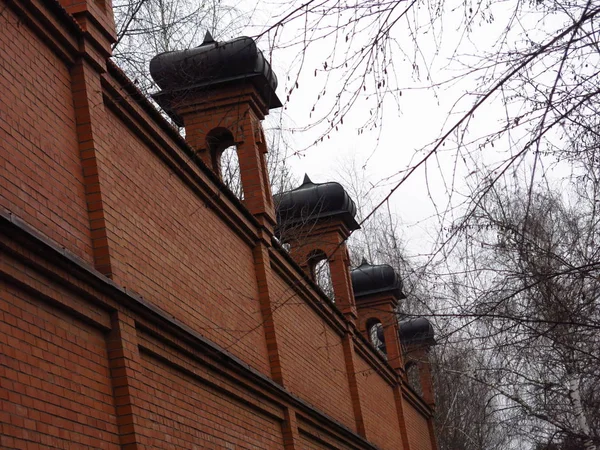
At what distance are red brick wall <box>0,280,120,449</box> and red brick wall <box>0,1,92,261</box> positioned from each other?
0.52m

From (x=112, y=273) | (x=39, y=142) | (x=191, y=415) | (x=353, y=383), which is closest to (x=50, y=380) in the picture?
(x=112, y=273)

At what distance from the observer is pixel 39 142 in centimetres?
567

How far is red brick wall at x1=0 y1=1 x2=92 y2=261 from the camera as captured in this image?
210 inches

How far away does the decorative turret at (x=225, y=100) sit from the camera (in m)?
10.3

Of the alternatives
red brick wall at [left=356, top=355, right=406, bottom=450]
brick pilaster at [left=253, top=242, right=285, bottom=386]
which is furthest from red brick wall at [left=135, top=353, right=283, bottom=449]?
red brick wall at [left=356, top=355, right=406, bottom=450]

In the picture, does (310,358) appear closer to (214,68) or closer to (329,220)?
(214,68)

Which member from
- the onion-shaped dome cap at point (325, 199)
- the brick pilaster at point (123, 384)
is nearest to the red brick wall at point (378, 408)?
the onion-shaped dome cap at point (325, 199)

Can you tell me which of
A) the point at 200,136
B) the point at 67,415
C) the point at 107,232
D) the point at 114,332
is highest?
the point at 200,136

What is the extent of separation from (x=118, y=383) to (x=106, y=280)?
25.4 inches

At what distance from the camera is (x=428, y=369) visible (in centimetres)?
2491

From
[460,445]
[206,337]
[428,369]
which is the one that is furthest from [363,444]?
[460,445]

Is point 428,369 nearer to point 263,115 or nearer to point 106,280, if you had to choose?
point 263,115

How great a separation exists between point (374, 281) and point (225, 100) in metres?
9.32

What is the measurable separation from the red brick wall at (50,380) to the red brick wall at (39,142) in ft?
1.69
